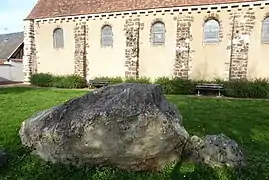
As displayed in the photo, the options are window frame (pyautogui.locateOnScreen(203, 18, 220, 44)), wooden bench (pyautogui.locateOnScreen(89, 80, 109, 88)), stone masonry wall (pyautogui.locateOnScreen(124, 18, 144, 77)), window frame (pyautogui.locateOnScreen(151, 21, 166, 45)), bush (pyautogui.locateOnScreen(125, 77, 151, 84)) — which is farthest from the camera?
wooden bench (pyautogui.locateOnScreen(89, 80, 109, 88))

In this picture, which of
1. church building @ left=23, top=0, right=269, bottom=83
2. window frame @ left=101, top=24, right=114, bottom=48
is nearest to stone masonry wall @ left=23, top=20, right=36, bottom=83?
church building @ left=23, top=0, right=269, bottom=83

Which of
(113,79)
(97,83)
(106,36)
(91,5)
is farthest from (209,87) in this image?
(91,5)

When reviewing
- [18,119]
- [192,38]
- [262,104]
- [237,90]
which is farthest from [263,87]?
[18,119]

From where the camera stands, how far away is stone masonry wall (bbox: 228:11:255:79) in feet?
62.0

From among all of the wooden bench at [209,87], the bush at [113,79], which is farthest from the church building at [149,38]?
the wooden bench at [209,87]

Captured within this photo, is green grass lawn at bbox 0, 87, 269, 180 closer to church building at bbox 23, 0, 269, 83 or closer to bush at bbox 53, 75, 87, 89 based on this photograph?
church building at bbox 23, 0, 269, 83

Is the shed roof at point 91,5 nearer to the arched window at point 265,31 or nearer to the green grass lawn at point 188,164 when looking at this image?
the arched window at point 265,31

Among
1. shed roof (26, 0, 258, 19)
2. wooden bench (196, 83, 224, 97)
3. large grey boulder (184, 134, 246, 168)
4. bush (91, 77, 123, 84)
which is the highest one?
shed roof (26, 0, 258, 19)

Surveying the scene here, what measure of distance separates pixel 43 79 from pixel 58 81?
170cm

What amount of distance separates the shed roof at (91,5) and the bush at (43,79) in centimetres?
526

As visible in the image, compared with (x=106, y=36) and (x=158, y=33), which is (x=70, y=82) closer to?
(x=106, y=36)

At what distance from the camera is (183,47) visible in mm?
20609

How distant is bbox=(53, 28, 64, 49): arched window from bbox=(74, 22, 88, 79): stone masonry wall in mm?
1713

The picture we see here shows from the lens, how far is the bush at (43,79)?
79.5 feet
